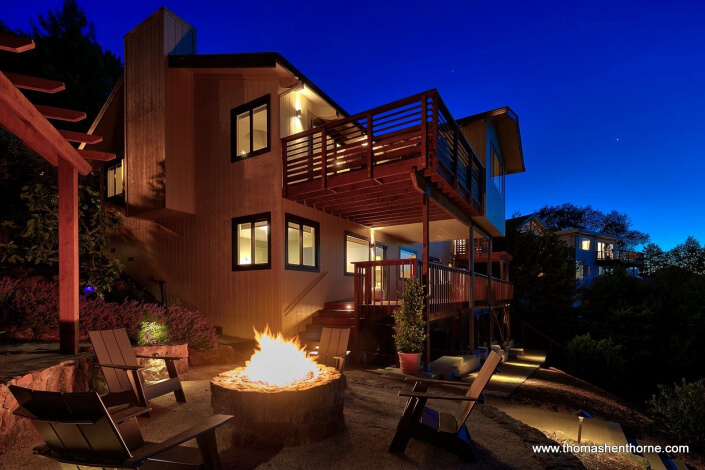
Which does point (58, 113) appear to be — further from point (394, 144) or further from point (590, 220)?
point (590, 220)

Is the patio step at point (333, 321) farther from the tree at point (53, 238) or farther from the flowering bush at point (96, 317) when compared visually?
the tree at point (53, 238)

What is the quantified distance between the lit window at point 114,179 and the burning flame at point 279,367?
1203cm

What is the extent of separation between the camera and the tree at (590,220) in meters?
59.1

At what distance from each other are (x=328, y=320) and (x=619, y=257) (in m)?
36.6

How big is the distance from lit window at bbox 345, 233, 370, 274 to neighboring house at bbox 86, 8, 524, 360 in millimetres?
70

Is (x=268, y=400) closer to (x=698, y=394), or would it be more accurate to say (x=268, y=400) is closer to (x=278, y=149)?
(x=278, y=149)

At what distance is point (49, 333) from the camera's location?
6.80m

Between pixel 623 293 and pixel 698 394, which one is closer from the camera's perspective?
pixel 698 394

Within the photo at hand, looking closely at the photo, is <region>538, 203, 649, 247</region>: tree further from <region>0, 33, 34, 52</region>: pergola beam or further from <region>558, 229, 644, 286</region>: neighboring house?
<region>0, 33, 34, 52</region>: pergola beam

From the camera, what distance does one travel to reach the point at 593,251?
121 feet

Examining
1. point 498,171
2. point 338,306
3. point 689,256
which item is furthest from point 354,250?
point 689,256

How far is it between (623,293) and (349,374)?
61.3 feet

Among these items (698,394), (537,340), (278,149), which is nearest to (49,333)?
(278,149)

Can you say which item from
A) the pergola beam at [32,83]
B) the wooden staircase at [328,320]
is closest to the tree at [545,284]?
the wooden staircase at [328,320]
